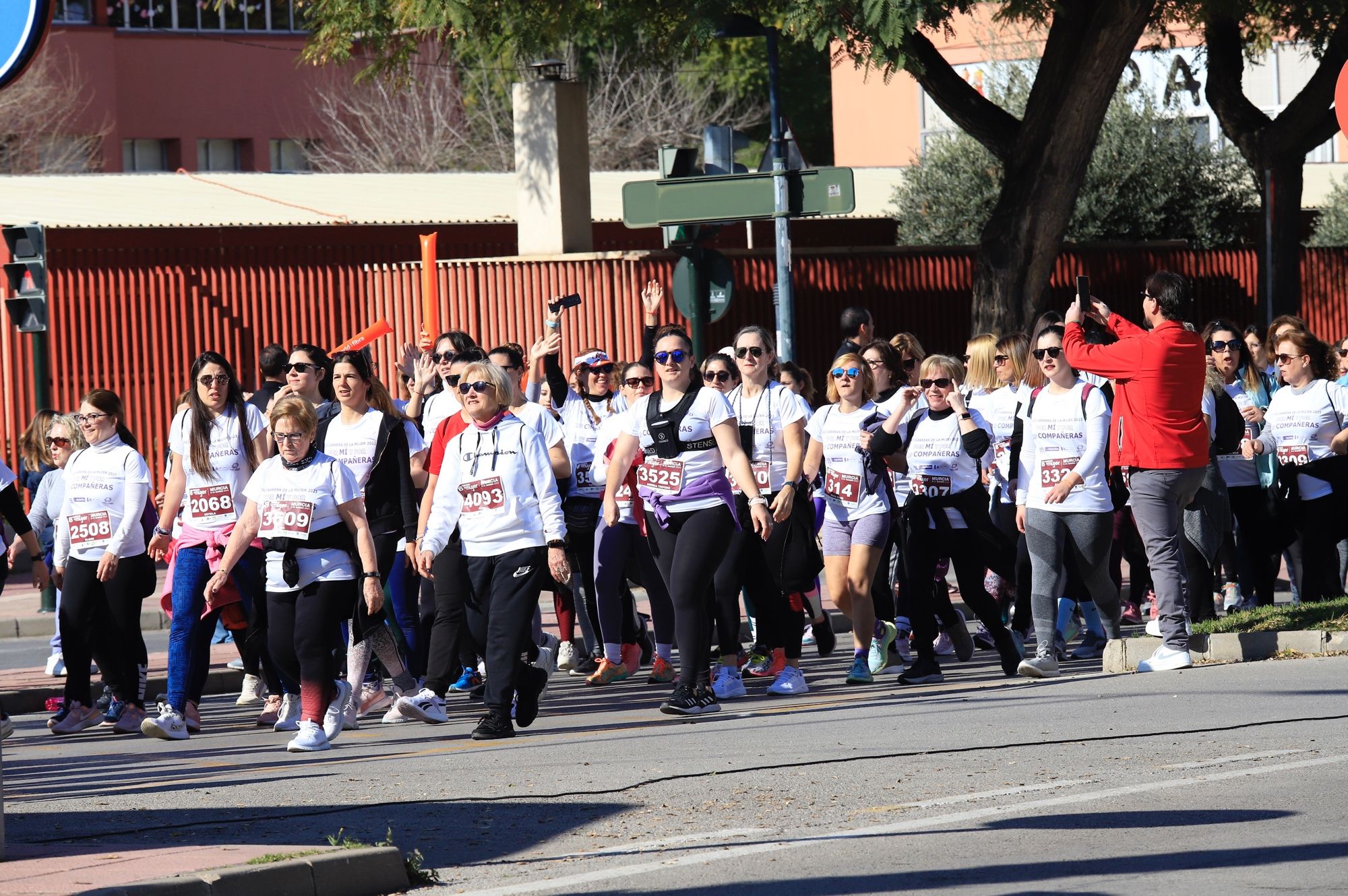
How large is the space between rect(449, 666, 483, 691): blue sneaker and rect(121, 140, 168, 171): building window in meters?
40.6

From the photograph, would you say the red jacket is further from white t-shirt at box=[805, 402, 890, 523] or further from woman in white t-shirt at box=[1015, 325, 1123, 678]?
white t-shirt at box=[805, 402, 890, 523]

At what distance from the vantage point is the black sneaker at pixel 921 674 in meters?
11.2

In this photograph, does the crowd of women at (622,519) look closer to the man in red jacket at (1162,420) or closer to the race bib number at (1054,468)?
the race bib number at (1054,468)

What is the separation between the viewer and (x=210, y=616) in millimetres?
10289

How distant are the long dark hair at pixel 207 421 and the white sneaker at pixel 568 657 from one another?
2.91 metres

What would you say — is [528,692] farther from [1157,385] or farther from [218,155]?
[218,155]

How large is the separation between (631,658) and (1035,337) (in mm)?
3014

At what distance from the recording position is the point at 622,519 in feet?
39.2

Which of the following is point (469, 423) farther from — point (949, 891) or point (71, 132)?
point (71, 132)

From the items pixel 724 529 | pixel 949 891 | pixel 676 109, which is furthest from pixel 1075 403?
pixel 676 109

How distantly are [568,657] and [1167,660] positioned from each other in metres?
3.79

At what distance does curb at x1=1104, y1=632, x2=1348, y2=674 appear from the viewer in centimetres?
1116

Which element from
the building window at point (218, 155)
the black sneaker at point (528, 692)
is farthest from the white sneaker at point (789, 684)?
the building window at point (218, 155)

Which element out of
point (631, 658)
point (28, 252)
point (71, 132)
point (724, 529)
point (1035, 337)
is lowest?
point (631, 658)
